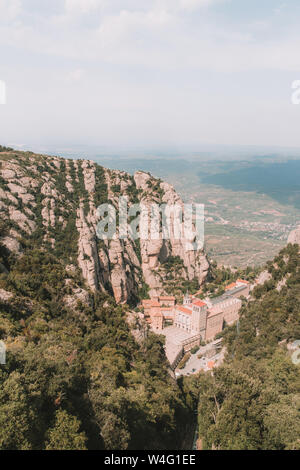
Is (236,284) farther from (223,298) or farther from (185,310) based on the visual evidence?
(185,310)

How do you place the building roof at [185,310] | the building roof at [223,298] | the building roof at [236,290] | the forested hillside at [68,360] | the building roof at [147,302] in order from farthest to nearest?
the building roof at [236,290]
the building roof at [147,302]
the building roof at [223,298]
the building roof at [185,310]
the forested hillside at [68,360]

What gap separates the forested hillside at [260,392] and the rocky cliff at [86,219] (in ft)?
85.4

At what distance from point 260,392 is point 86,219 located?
1767 inches

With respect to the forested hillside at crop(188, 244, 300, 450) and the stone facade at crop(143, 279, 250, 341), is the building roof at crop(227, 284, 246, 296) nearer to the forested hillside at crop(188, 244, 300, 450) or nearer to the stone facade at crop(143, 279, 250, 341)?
the stone facade at crop(143, 279, 250, 341)

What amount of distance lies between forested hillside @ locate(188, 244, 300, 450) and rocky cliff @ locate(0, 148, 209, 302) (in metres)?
26.0

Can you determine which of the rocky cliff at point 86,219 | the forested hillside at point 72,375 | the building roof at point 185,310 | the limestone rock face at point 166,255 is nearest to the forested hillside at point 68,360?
the forested hillside at point 72,375

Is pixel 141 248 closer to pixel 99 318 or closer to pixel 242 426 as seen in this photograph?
pixel 99 318

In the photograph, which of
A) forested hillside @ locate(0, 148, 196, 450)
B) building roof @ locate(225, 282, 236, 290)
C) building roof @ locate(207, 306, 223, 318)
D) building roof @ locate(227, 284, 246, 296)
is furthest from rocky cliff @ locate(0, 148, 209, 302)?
building roof @ locate(207, 306, 223, 318)

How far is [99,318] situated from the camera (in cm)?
2783

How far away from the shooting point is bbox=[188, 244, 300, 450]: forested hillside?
16.5 metres

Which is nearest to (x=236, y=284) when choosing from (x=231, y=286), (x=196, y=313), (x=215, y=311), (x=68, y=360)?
(x=231, y=286)

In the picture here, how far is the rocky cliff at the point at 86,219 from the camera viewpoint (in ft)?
165

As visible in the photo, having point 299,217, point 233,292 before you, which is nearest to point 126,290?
point 233,292

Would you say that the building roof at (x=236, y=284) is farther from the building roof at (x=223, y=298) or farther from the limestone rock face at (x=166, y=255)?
the limestone rock face at (x=166, y=255)
